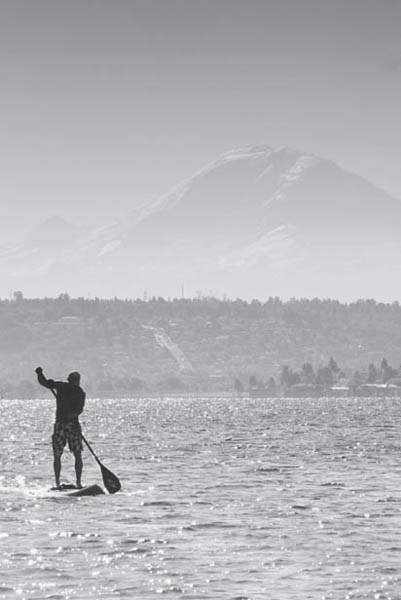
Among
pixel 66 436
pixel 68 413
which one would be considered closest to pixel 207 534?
pixel 68 413

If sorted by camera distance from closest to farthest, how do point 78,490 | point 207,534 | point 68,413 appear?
point 207,534, point 68,413, point 78,490

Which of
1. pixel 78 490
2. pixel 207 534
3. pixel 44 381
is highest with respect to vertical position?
pixel 44 381

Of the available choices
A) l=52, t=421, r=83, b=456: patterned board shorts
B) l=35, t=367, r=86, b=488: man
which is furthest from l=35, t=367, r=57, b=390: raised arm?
l=52, t=421, r=83, b=456: patterned board shorts

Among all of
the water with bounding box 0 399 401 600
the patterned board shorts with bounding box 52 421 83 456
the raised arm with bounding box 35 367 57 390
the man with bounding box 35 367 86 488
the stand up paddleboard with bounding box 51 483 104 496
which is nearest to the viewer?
the water with bounding box 0 399 401 600

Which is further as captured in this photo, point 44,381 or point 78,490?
point 78,490

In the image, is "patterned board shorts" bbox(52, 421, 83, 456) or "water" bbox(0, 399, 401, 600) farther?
"patterned board shorts" bbox(52, 421, 83, 456)

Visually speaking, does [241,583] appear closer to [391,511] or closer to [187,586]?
[187,586]

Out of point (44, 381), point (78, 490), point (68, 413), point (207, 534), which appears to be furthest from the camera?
point (78, 490)

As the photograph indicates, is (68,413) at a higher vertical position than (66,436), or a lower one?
higher

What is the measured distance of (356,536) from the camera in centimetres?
4456

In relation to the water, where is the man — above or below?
above

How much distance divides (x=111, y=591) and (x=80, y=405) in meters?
16.1

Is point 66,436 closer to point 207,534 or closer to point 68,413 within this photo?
point 68,413

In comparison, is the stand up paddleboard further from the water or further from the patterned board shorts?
the patterned board shorts
